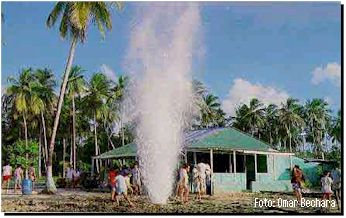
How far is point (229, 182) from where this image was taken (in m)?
17.2

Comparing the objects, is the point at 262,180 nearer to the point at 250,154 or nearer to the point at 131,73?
the point at 250,154

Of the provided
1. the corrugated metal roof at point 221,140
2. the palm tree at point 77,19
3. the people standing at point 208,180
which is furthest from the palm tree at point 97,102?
the people standing at point 208,180

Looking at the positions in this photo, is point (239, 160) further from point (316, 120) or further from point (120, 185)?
point (120, 185)

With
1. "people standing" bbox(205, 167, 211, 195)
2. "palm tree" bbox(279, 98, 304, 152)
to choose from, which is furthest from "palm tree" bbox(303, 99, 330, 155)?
"people standing" bbox(205, 167, 211, 195)

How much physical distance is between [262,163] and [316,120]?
4344 mm

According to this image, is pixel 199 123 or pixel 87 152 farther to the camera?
pixel 87 152

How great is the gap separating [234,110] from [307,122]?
609 cm

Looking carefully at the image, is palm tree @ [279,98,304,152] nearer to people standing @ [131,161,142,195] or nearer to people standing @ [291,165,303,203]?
people standing @ [291,165,303,203]

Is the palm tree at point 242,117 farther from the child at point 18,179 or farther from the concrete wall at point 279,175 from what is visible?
the child at point 18,179

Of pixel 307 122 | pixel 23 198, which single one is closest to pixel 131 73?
pixel 23 198

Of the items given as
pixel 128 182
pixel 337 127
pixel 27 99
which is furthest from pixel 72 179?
pixel 27 99

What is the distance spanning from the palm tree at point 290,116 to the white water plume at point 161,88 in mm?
3171

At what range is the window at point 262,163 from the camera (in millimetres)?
18875

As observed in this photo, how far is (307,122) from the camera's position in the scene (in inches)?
925
